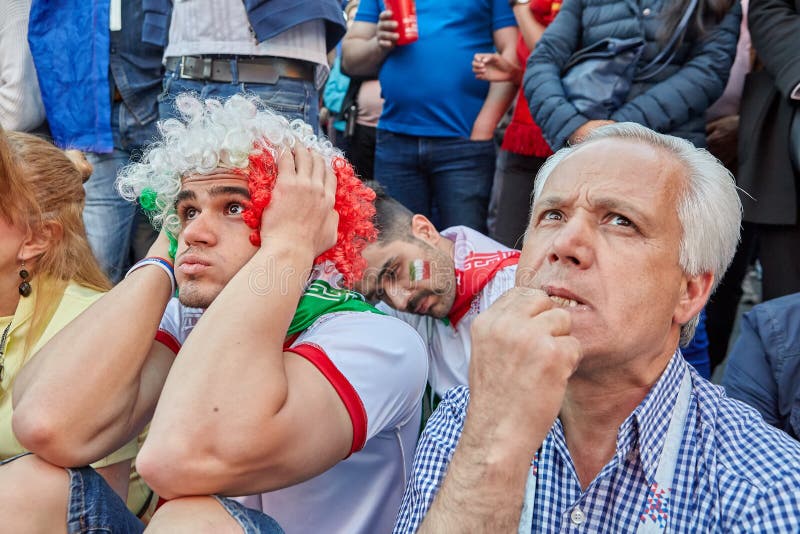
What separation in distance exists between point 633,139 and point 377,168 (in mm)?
2685

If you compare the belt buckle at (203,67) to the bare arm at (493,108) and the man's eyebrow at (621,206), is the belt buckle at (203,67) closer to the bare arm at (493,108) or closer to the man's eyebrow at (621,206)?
the bare arm at (493,108)

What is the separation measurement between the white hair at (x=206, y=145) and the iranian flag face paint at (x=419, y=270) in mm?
759

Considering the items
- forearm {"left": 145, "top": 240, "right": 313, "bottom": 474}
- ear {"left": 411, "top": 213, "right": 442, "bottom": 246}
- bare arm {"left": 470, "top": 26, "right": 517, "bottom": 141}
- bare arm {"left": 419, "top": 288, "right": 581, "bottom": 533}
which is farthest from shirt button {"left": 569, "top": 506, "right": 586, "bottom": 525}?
bare arm {"left": 470, "top": 26, "right": 517, "bottom": 141}

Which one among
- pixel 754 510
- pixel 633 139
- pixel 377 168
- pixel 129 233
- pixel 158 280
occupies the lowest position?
pixel 129 233

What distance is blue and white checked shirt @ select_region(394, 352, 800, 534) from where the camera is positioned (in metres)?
1.55

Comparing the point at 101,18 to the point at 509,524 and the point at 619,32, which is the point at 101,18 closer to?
the point at 619,32

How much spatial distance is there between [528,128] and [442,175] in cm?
58

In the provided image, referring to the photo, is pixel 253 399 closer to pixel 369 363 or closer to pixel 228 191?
pixel 369 363

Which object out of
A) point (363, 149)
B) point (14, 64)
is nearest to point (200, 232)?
point (14, 64)

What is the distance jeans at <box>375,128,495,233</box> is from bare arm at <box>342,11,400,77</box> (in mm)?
452

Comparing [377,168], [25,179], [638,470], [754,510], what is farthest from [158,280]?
[377,168]

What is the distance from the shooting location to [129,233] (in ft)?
14.6

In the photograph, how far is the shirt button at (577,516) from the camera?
1751mm

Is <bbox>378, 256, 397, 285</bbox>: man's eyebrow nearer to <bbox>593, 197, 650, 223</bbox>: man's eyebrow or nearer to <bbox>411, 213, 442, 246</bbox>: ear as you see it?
<bbox>411, 213, 442, 246</bbox>: ear
